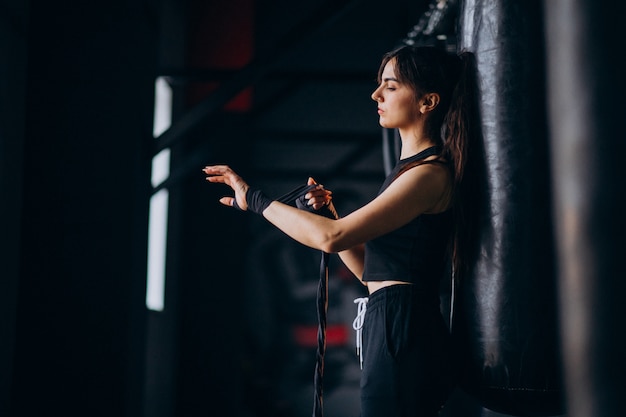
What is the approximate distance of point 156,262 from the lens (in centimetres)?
627

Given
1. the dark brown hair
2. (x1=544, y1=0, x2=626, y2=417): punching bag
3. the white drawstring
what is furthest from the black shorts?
(x1=544, y1=0, x2=626, y2=417): punching bag

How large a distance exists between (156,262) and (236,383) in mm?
1311

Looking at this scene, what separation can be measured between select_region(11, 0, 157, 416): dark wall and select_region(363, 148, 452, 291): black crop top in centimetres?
187

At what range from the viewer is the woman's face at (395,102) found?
1.99 metres

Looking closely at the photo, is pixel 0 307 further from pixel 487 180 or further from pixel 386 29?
pixel 386 29

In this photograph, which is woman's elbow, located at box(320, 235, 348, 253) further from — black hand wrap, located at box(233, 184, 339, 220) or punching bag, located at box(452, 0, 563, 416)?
punching bag, located at box(452, 0, 563, 416)

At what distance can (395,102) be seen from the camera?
1992 millimetres

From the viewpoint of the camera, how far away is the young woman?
178 cm

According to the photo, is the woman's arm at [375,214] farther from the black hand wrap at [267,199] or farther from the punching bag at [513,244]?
the punching bag at [513,244]

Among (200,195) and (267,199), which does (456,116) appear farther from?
(200,195)

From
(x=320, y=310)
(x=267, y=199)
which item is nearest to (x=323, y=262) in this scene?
(x=320, y=310)

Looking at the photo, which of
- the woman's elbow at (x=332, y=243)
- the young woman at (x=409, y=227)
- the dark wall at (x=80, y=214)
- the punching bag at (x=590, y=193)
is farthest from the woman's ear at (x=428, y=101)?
the dark wall at (x=80, y=214)

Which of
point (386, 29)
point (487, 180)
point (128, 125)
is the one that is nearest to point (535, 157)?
point (487, 180)

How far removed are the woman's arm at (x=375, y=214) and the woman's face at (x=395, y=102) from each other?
0.18 metres
